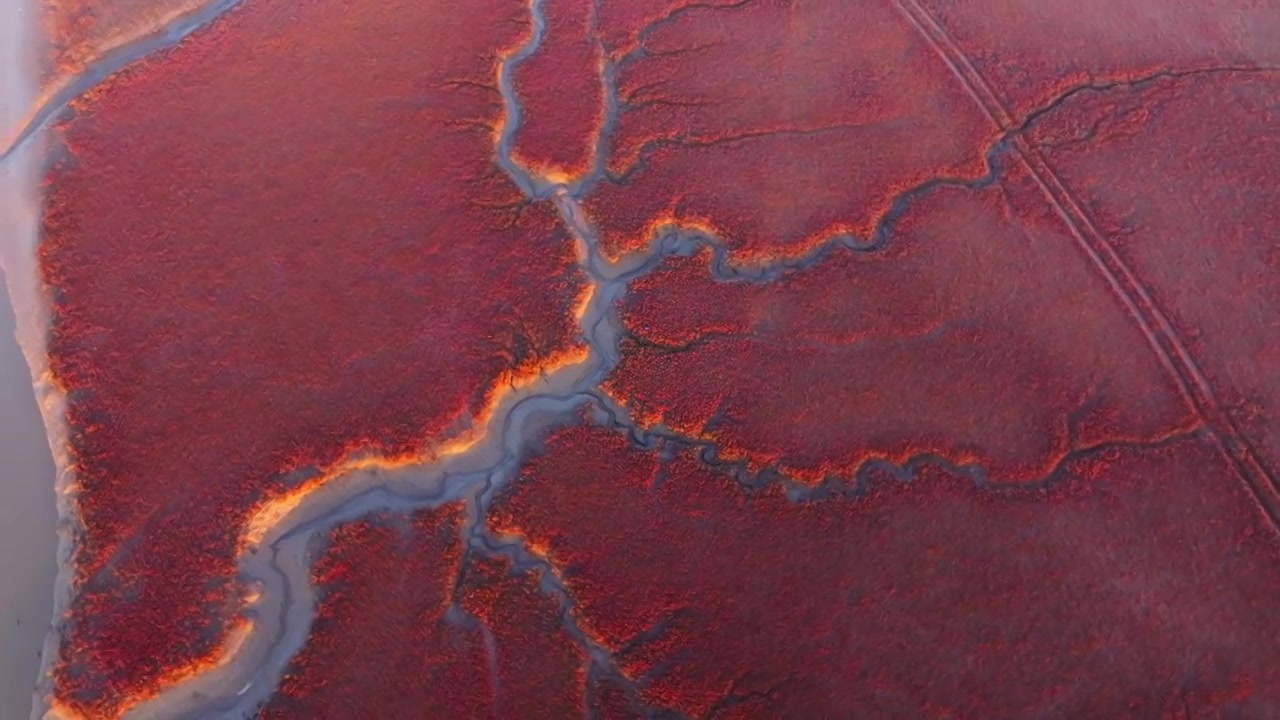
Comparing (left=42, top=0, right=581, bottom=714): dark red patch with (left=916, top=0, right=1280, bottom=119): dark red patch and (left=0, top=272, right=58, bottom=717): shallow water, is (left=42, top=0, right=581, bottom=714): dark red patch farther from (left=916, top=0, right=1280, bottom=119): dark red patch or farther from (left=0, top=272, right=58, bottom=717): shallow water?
(left=916, top=0, right=1280, bottom=119): dark red patch

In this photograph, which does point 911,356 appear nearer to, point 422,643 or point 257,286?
point 422,643

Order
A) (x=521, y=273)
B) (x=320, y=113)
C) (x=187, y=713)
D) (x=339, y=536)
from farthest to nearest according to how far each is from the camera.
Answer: (x=320, y=113), (x=521, y=273), (x=339, y=536), (x=187, y=713)

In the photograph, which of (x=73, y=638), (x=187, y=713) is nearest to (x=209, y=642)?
(x=187, y=713)

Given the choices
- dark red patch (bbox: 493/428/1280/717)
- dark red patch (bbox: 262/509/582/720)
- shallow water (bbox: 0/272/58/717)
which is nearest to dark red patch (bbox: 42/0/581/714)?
shallow water (bbox: 0/272/58/717)

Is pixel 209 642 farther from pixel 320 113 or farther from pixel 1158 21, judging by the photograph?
pixel 1158 21

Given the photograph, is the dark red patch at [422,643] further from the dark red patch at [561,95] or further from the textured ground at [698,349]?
the dark red patch at [561,95]

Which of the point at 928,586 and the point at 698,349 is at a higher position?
the point at 698,349

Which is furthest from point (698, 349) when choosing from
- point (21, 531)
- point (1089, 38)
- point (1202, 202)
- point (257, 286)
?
point (21, 531)
